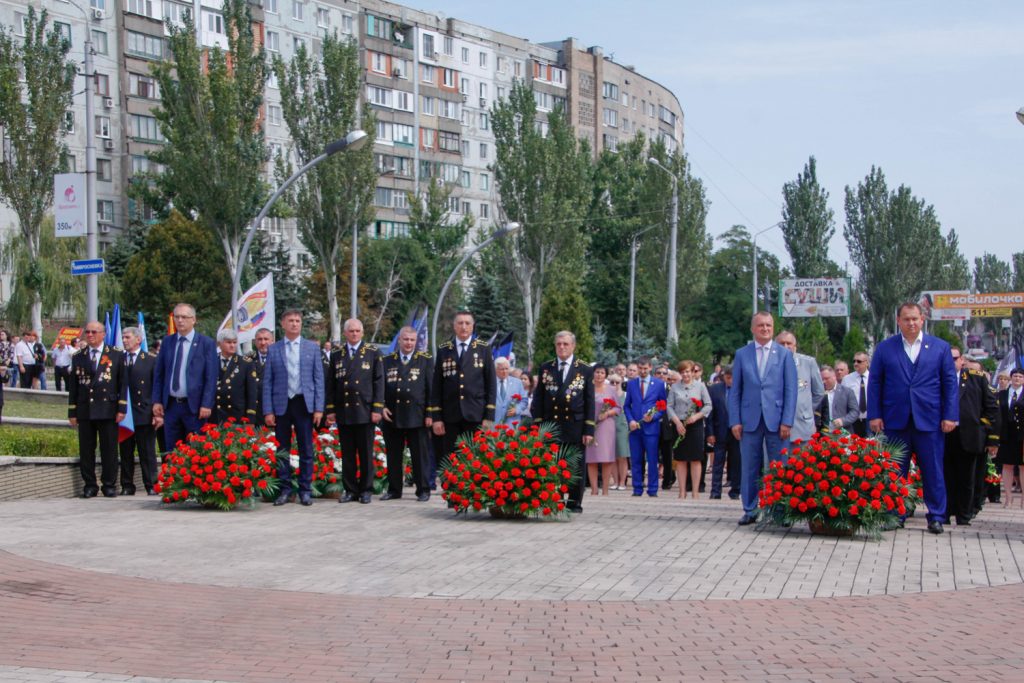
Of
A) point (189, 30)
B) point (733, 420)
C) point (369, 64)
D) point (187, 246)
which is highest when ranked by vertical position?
point (369, 64)

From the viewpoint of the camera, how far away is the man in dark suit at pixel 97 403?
43.5 ft

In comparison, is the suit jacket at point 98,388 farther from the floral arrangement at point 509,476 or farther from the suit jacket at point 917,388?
the suit jacket at point 917,388

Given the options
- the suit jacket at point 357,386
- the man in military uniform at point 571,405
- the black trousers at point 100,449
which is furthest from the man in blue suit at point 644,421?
the black trousers at point 100,449

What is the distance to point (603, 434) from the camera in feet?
55.3

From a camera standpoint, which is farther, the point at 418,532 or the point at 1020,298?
the point at 1020,298

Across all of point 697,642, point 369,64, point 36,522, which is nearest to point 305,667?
point 697,642

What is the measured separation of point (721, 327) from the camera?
82.1 m

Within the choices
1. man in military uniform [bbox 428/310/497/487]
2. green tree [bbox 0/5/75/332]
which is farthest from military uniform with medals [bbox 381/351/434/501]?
green tree [bbox 0/5/75/332]

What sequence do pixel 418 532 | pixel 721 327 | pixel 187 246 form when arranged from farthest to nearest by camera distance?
pixel 721 327, pixel 187 246, pixel 418 532

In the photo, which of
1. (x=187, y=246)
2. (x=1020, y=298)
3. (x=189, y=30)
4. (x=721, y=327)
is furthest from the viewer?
(x=721, y=327)

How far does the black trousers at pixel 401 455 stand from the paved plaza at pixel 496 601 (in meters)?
1.77

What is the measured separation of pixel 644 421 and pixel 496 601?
9.73 m

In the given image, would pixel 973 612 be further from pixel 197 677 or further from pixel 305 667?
pixel 197 677

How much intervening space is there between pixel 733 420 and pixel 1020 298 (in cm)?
6345
